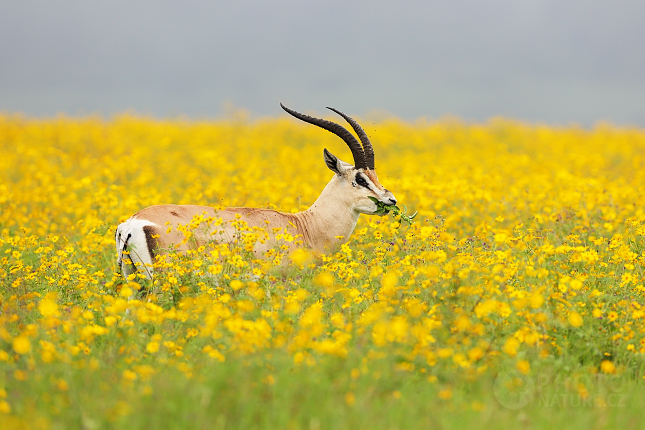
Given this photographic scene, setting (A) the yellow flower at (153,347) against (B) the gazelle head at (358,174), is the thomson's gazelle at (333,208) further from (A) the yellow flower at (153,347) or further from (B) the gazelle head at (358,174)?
(A) the yellow flower at (153,347)

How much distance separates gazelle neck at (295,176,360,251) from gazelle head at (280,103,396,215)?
66mm

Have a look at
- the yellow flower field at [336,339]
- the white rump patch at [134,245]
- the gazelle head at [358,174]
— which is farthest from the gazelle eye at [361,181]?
the white rump patch at [134,245]

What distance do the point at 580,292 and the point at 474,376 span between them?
1.79 m

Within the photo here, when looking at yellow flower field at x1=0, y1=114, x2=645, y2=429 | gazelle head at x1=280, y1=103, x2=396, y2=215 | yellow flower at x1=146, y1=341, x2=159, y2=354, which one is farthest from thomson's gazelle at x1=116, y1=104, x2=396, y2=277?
yellow flower at x1=146, y1=341, x2=159, y2=354

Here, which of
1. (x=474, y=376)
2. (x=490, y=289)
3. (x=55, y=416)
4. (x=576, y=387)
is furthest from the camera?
(x=490, y=289)

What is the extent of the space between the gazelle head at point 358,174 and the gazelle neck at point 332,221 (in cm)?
7

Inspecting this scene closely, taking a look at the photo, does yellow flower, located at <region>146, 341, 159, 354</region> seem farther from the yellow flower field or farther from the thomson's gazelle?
the thomson's gazelle

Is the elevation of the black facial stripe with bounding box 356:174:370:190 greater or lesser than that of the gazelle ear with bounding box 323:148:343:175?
lesser

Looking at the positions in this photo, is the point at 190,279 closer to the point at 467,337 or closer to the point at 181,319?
the point at 181,319

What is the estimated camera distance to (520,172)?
16656 mm

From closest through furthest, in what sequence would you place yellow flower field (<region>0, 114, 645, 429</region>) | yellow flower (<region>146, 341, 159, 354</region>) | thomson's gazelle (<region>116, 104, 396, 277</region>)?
yellow flower field (<region>0, 114, 645, 429</region>) → yellow flower (<region>146, 341, 159, 354</region>) → thomson's gazelle (<region>116, 104, 396, 277</region>)

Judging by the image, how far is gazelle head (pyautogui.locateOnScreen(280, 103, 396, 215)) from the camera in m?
8.02

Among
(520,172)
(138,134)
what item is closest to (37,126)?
(138,134)

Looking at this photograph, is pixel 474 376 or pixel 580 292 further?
pixel 580 292
